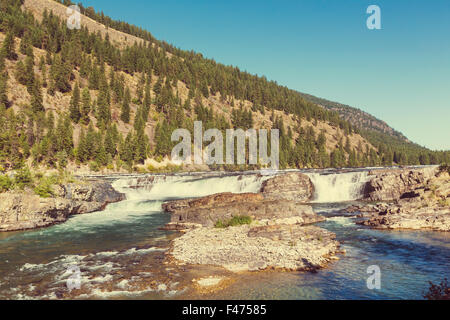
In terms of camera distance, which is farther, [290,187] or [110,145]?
[110,145]

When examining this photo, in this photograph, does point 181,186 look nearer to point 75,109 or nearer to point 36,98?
point 75,109

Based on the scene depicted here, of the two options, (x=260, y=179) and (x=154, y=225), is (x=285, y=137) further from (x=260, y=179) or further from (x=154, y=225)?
(x=154, y=225)

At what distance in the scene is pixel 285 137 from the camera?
414 ft

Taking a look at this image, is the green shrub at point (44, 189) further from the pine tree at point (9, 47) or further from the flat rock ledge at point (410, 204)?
the pine tree at point (9, 47)

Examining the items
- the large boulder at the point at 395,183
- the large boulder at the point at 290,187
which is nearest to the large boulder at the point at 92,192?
the large boulder at the point at 290,187

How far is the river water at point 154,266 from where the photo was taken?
13055mm

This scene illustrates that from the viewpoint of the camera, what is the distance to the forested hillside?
7588 cm

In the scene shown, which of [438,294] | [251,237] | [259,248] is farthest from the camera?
[251,237]

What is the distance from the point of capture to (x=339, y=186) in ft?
156

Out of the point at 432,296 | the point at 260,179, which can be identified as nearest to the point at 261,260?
the point at 432,296

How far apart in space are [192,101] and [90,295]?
125278 millimetres

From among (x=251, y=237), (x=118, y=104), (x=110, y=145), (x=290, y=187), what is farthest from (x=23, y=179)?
(x=118, y=104)

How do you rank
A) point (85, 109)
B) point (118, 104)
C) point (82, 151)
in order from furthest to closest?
point (118, 104)
point (85, 109)
point (82, 151)

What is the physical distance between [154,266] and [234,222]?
10510 mm
